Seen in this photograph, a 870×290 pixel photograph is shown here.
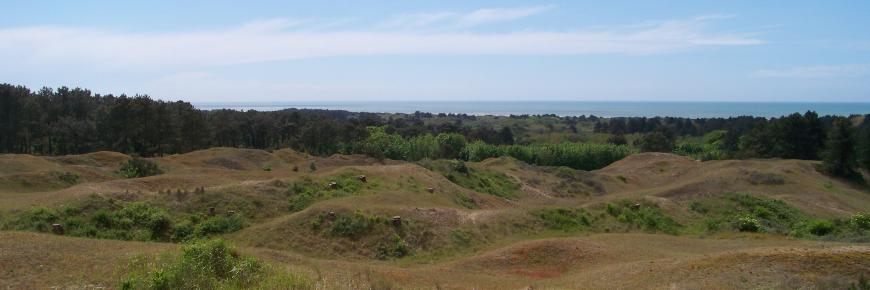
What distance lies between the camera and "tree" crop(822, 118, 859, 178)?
151ft

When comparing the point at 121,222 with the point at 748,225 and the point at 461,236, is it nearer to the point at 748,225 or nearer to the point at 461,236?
the point at 461,236

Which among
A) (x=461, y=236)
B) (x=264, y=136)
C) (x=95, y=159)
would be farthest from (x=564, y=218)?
(x=264, y=136)

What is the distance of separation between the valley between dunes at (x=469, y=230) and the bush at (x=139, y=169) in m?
0.90

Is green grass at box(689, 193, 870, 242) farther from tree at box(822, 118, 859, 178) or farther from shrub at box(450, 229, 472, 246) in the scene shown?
tree at box(822, 118, 859, 178)

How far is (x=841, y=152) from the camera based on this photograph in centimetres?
4600

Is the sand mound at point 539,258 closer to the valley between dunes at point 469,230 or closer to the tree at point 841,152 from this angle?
the valley between dunes at point 469,230

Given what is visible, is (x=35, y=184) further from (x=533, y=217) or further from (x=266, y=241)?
(x=533, y=217)

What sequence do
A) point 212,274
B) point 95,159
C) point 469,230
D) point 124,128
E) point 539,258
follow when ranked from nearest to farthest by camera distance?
point 212,274 < point 539,258 < point 469,230 < point 95,159 < point 124,128

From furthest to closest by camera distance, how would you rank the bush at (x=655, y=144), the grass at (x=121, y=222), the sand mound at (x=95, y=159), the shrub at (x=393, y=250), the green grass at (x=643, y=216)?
1. the bush at (x=655, y=144)
2. the sand mound at (x=95, y=159)
3. the green grass at (x=643, y=216)
4. the shrub at (x=393, y=250)
5. the grass at (x=121, y=222)

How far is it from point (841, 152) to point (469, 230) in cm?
3567

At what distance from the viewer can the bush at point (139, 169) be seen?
1453 inches

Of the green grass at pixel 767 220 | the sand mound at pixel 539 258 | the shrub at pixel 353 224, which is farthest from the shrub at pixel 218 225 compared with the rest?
the green grass at pixel 767 220

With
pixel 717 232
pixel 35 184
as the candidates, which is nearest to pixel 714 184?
pixel 717 232

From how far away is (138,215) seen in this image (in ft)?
79.7
